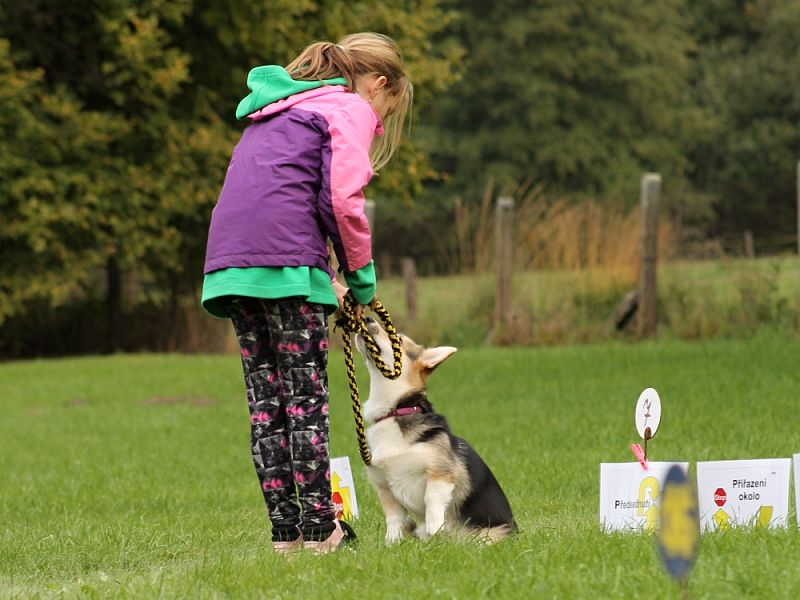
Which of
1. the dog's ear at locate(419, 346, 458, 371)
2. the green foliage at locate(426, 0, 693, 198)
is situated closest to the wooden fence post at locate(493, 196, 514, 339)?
the dog's ear at locate(419, 346, 458, 371)

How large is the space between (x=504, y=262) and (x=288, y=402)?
46.3 feet

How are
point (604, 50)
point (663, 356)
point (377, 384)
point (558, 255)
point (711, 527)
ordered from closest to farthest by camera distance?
1. point (711, 527)
2. point (377, 384)
3. point (663, 356)
4. point (558, 255)
5. point (604, 50)

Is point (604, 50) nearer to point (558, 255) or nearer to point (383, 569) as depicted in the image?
point (558, 255)

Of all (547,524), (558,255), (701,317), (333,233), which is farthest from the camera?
(558,255)

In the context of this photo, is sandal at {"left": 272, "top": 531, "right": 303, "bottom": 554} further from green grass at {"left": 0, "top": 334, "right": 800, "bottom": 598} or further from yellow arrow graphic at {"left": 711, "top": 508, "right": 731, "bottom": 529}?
yellow arrow graphic at {"left": 711, "top": 508, "right": 731, "bottom": 529}

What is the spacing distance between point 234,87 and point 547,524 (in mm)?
16516

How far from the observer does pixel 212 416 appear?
1352 centimetres

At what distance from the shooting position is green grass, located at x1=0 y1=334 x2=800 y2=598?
4410 mm

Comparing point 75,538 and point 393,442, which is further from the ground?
point 393,442

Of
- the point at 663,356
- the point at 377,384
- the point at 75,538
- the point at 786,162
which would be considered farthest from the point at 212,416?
the point at 786,162

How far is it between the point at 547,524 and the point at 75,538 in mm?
2482

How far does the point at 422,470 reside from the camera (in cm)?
567

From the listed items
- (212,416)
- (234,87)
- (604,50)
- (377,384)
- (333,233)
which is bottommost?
(212,416)

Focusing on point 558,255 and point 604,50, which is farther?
point 604,50
